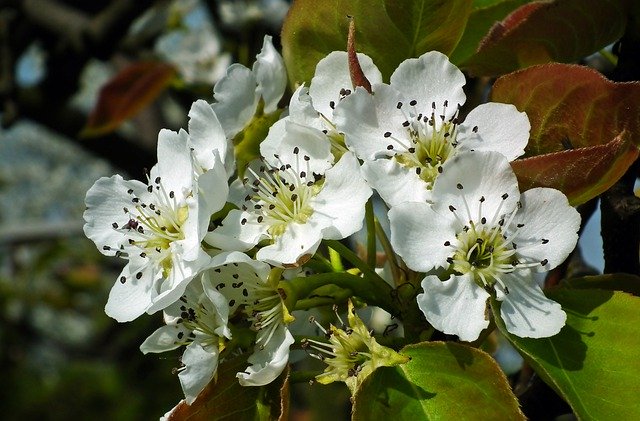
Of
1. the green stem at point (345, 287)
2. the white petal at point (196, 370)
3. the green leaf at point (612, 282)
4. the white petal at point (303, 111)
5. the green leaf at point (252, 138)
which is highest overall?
the white petal at point (303, 111)

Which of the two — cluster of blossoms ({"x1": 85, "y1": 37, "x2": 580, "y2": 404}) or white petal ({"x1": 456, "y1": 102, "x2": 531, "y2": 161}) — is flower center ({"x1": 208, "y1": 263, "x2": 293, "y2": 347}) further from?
white petal ({"x1": 456, "y1": 102, "x2": 531, "y2": 161})

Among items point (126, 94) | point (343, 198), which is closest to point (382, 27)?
point (343, 198)

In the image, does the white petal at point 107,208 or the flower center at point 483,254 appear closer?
the flower center at point 483,254

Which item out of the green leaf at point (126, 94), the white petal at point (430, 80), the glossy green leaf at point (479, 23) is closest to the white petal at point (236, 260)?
the white petal at point (430, 80)

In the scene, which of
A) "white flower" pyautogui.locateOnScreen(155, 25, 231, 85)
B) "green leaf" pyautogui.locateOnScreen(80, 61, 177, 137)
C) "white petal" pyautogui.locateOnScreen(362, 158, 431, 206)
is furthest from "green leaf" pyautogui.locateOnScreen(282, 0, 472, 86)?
"white flower" pyautogui.locateOnScreen(155, 25, 231, 85)

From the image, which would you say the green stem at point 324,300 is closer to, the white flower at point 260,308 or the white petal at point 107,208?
the white flower at point 260,308

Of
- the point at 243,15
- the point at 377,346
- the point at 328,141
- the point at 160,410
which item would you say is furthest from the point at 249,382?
the point at 160,410

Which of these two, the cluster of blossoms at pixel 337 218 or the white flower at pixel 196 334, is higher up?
the cluster of blossoms at pixel 337 218
